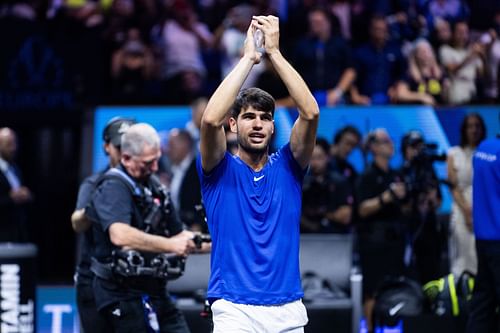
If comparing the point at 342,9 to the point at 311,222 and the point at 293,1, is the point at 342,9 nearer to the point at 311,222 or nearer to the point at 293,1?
the point at 293,1

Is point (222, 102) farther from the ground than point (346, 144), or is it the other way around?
point (222, 102)

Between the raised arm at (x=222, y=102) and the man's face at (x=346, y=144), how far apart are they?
6.13 metres

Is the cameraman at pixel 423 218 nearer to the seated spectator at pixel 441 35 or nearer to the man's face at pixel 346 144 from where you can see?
the man's face at pixel 346 144

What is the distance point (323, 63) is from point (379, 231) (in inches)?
104

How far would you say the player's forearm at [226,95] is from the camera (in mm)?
5863

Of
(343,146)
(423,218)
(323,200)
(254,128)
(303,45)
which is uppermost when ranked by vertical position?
(303,45)

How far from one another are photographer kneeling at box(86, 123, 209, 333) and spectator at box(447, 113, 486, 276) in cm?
430

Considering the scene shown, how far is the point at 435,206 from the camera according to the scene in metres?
11.0

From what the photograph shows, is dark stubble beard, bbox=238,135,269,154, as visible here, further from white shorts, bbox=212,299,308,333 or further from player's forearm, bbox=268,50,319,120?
white shorts, bbox=212,299,308,333

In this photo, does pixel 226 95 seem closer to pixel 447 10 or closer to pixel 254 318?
pixel 254 318

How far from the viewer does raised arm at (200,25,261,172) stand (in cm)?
587

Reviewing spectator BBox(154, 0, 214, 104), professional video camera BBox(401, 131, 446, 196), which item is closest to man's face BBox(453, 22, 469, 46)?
professional video camera BBox(401, 131, 446, 196)

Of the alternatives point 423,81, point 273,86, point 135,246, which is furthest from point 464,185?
point 135,246

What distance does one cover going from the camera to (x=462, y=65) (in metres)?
12.7
